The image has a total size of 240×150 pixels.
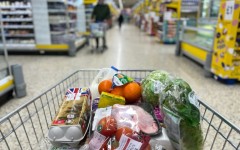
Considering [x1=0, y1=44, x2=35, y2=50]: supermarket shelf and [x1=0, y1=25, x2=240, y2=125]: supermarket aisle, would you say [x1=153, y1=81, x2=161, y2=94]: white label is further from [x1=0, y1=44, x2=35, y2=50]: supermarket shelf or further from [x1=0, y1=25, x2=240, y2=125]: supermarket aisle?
[x1=0, y1=44, x2=35, y2=50]: supermarket shelf

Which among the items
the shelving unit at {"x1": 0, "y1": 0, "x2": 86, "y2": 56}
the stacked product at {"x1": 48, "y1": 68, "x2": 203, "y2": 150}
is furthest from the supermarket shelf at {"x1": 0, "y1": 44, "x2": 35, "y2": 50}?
the stacked product at {"x1": 48, "y1": 68, "x2": 203, "y2": 150}

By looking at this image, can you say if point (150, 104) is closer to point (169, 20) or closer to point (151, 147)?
point (151, 147)

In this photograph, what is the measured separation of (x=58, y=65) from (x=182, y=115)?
13.8 feet

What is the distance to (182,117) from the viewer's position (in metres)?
0.74

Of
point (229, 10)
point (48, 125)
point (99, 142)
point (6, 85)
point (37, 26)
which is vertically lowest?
point (6, 85)

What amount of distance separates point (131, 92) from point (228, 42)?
286 centimetres

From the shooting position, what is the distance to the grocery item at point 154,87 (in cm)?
93

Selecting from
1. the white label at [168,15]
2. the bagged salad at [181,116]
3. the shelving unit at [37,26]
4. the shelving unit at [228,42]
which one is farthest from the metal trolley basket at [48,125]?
the white label at [168,15]

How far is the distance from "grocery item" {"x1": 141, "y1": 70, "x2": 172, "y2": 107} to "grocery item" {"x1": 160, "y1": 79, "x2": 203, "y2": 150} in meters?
0.12

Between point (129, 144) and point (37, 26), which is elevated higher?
point (37, 26)

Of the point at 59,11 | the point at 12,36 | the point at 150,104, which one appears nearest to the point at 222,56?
the point at 150,104

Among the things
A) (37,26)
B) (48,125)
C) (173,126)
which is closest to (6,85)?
(48,125)

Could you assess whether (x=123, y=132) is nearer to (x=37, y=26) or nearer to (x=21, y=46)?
(x=37, y=26)

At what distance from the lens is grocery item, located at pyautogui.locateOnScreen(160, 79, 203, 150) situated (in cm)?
74
